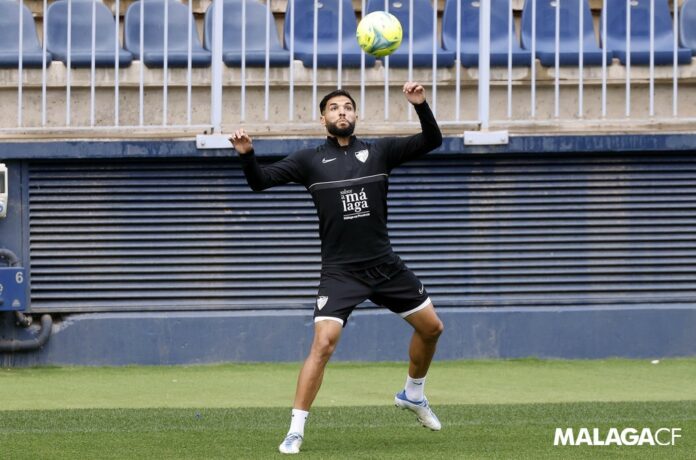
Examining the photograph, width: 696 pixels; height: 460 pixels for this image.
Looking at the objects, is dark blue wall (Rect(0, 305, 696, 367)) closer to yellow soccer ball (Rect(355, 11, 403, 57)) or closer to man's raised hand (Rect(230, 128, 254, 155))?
yellow soccer ball (Rect(355, 11, 403, 57))

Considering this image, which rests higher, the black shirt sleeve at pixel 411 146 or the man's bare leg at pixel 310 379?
the black shirt sleeve at pixel 411 146

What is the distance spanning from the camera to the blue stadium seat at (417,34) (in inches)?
490

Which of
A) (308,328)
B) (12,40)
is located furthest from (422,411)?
(12,40)

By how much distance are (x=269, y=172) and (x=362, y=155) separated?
1.78 ft

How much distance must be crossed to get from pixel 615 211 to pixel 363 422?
4.63m

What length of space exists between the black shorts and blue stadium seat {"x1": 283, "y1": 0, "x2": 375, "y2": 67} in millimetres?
5054

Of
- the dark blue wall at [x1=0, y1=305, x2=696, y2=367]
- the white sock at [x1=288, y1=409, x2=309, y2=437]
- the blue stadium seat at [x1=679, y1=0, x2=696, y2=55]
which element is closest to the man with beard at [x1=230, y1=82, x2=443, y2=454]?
the white sock at [x1=288, y1=409, x2=309, y2=437]

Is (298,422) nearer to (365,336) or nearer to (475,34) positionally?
(365,336)

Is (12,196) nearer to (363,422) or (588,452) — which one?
(363,422)

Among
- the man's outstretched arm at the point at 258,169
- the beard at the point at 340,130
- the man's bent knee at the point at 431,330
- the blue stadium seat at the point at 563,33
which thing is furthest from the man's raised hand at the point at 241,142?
the blue stadium seat at the point at 563,33

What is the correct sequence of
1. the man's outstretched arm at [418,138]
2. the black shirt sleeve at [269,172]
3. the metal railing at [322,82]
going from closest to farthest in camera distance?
the black shirt sleeve at [269,172]
the man's outstretched arm at [418,138]
the metal railing at [322,82]

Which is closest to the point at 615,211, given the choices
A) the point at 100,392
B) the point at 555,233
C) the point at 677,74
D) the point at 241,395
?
the point at 555,233

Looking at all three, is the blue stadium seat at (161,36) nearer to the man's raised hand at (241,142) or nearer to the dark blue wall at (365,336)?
the dark blue wall at (365,336)

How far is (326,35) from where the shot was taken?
41.0ft
